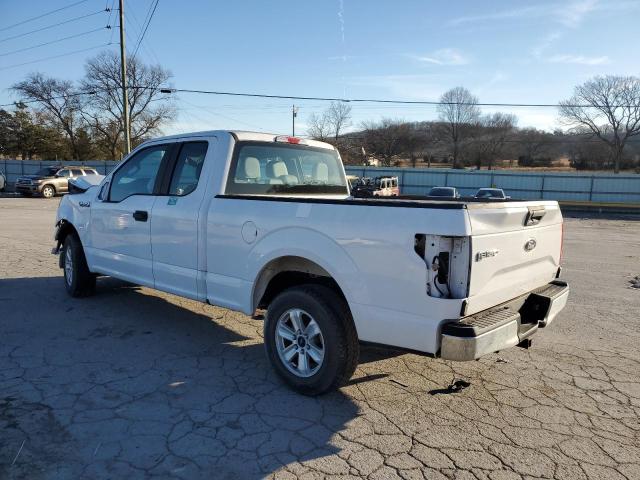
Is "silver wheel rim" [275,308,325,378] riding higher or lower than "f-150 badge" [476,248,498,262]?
lower

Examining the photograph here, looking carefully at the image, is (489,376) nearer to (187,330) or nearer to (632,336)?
(632,336)

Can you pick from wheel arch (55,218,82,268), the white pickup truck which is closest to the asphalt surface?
the white pickup truck

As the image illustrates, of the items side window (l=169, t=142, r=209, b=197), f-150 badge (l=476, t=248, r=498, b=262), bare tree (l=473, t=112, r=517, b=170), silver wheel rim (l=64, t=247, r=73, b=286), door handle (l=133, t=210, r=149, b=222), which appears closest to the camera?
f-150 badge (l=476, t=248, r=498, b=262)

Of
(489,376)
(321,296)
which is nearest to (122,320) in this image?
(321,296)

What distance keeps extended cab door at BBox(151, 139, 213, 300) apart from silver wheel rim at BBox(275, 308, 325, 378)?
1.04m

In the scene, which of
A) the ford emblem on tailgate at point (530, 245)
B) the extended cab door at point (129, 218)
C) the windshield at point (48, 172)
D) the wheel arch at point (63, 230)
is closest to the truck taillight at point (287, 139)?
the extended cab door at point (129, 218)

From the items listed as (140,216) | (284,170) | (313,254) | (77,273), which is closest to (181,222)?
(140,216)

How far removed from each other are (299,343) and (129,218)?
2611 mm

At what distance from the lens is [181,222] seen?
14.9ft

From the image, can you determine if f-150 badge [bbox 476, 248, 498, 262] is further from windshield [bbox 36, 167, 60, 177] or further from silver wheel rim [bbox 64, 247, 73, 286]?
windshield [bbox 36, 167, 60, 177]

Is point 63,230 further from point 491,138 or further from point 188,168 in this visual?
point 491,138

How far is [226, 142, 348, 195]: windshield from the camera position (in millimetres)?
4555

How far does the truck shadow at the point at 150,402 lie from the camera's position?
288cm

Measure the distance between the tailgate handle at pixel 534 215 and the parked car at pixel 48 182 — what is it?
29.7 m
